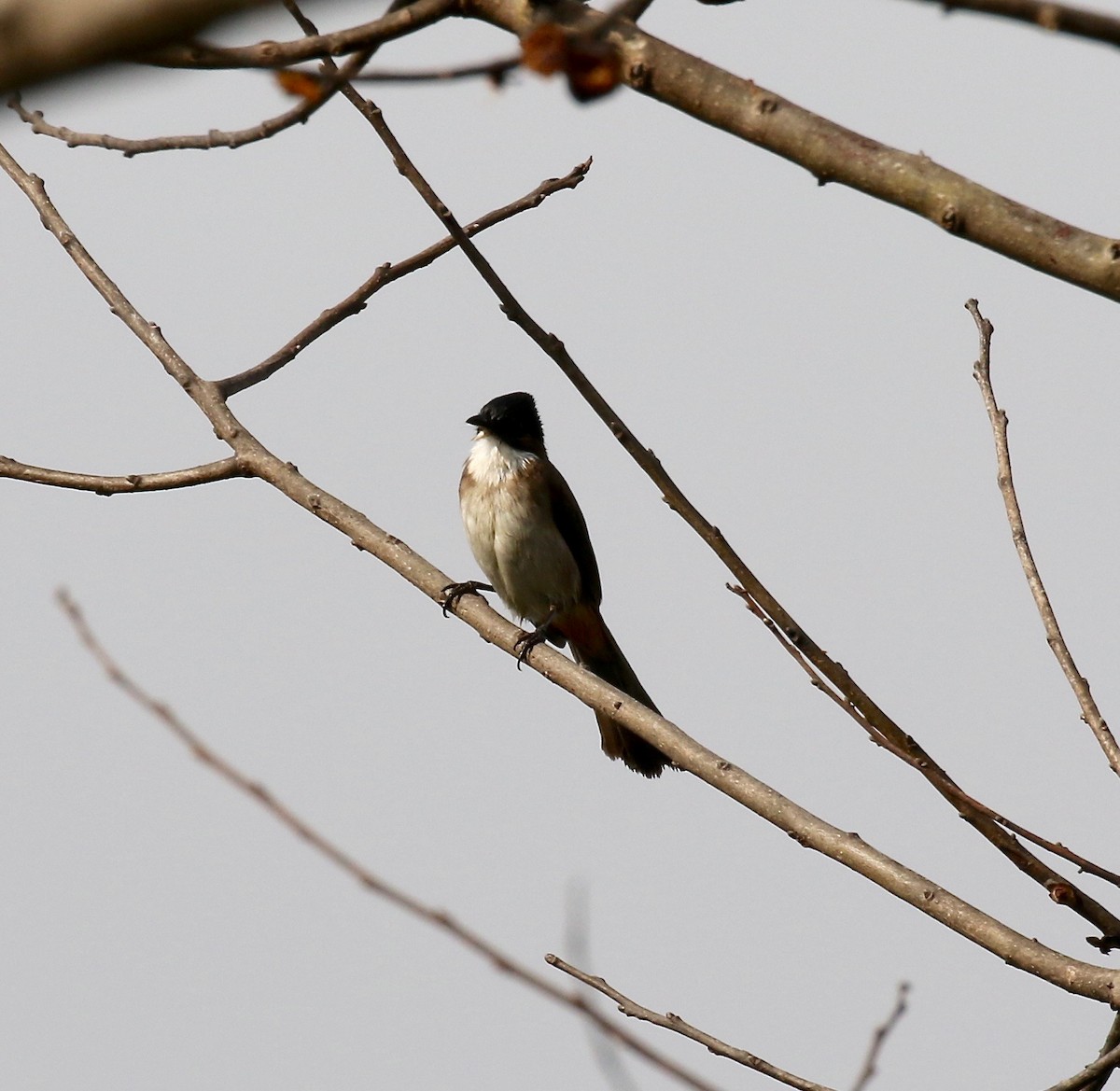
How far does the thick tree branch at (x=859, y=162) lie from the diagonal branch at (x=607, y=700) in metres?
1.31

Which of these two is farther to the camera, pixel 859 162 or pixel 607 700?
pixel 607 700

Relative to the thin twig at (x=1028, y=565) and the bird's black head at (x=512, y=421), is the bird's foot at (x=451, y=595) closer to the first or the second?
the thin twig at (x=1028, y=565)

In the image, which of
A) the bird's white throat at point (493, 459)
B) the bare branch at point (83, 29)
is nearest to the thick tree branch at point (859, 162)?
the bare branch at point (83, 29)

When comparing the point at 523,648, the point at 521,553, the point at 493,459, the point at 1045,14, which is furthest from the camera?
the point at 493,459

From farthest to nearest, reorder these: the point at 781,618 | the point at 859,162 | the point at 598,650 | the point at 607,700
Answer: the point at 598,650 < the point at 607,700 < the point at 781,618 < the point at 859,162

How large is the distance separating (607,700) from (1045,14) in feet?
8.40

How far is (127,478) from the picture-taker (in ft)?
14.0

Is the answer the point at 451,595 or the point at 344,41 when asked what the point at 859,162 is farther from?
the point at 451,595

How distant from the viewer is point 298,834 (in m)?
2.40

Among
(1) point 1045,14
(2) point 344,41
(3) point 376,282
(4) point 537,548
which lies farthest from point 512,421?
(1) point 1045,14

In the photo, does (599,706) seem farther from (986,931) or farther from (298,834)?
(298,834)

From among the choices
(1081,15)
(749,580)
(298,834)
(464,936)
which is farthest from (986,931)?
(1081,15)

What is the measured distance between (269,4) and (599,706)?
2.89 meters

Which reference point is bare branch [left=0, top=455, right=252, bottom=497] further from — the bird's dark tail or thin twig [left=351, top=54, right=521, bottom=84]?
the bird's dark tail
